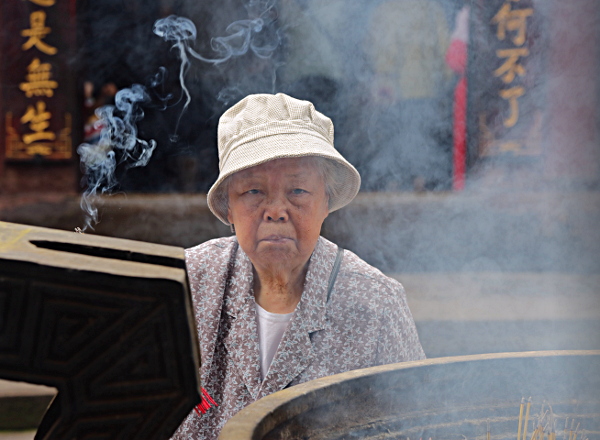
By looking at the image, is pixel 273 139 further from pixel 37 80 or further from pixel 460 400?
pixel 37 80

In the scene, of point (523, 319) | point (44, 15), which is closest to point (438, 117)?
point (523, 319)

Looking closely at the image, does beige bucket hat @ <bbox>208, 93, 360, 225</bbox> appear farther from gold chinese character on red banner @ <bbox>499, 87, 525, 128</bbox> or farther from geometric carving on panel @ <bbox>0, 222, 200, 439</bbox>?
gold chinese character on red banner @ <bbox>499, 87, 525, 128</bbox>

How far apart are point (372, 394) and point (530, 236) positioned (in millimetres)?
5243

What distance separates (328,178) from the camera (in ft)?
6.89

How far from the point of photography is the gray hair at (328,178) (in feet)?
6.72

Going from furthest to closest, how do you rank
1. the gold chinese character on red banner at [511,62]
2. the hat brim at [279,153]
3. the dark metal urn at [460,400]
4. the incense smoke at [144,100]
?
the gold chinese character on red banner at [511,62], the incense smoke at [144,100], the hat brim at [279,153], the dark metal urn at [460,400]

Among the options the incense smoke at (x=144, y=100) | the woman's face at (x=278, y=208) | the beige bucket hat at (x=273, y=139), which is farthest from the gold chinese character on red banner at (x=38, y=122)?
the woman's face at (x=278, y=208)

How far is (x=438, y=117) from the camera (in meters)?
A: 7.56

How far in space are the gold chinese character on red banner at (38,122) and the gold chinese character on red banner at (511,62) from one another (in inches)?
170

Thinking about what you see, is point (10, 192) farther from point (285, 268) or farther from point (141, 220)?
point (285, 268)

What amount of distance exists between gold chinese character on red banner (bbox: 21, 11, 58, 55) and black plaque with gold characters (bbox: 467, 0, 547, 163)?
4078mm

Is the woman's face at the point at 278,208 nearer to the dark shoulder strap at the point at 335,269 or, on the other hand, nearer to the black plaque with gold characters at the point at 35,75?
the dark shoulder strap at the point at 335,269

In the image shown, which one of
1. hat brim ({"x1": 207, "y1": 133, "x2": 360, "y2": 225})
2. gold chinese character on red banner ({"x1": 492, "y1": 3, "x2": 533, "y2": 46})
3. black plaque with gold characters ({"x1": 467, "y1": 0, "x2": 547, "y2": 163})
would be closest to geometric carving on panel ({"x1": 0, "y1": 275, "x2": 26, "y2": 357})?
hat brim ({"x1": 207, "y1": 133, "x2": 360, "y2": 225})

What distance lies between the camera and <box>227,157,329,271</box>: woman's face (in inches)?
77.3
